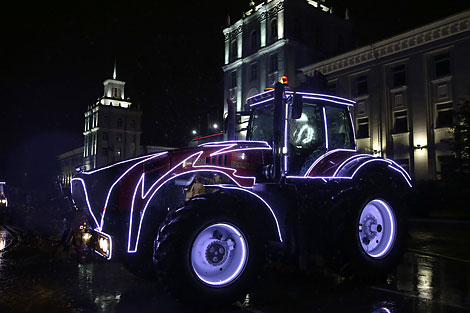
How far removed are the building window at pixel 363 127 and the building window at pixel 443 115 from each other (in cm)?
607

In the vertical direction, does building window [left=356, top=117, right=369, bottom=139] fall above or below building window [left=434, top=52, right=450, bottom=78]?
below

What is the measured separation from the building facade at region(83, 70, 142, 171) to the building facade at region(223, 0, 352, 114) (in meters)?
56.0

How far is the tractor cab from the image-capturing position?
5.94m

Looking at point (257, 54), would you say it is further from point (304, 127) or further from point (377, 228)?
point (377, 228)

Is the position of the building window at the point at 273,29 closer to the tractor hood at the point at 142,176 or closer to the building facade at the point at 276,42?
the building facade at the point at 276,42

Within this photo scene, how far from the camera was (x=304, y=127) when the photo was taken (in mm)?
6652

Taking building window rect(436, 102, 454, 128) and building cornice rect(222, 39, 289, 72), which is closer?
building window rect(436, 102, 454, 128)

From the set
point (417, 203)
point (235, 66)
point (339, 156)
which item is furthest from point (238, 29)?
point (339, 156)

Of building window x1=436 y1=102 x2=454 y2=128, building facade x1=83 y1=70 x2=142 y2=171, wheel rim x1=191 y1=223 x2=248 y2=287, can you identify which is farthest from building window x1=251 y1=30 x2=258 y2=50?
building facade x1=83 y1=70 x2=142 y2=171

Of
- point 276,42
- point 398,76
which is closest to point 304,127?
point 398,76

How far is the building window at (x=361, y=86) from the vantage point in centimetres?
3431

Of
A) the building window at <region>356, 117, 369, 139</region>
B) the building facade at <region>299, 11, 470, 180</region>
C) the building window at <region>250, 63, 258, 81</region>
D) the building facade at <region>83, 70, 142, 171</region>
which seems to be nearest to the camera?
the building facade at <region>299, 11, 470, 180</region>

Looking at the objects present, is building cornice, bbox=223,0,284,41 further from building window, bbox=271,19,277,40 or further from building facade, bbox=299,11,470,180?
building facade, bbox=299,11,470,180

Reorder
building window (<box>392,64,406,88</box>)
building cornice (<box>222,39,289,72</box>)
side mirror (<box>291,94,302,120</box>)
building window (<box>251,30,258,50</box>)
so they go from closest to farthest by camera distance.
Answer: side mirror (<box>291,94,302,120</box>), building window (<box>392,64,406,88</box>), building cornice (<box>222,39,289,72</box>), building window (<box>251,30,258,50</box>)
